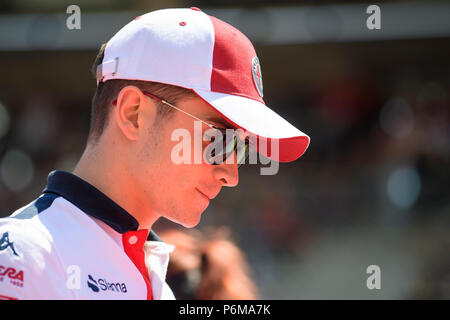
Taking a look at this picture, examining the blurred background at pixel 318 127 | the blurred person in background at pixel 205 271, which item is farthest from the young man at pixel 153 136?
the blurred background at pixel 318 127

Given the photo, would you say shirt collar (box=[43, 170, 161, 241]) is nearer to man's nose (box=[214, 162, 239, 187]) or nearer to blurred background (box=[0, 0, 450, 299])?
man's nose (box=[214, 162, 239, 187])

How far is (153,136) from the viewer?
4.90 feet

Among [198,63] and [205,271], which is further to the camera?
[205,271]

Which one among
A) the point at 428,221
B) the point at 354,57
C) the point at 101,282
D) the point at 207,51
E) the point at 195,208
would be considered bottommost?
the point at 428,221

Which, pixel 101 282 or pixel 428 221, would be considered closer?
pixel 101 282

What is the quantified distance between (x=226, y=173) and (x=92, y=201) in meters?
0.35

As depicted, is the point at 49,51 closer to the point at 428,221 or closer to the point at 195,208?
the point at 428,221

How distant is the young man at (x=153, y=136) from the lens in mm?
1442

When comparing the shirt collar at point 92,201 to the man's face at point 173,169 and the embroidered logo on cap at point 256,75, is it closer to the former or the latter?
the man's face at point 173,169

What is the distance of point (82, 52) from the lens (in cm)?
959

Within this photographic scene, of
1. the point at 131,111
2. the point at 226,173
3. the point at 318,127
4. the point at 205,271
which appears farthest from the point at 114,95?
the point at 318,127

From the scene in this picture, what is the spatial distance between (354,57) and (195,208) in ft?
26.7

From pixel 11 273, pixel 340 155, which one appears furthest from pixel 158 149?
pixel 340 155

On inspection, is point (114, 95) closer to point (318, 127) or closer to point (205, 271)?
point (205, 271)
